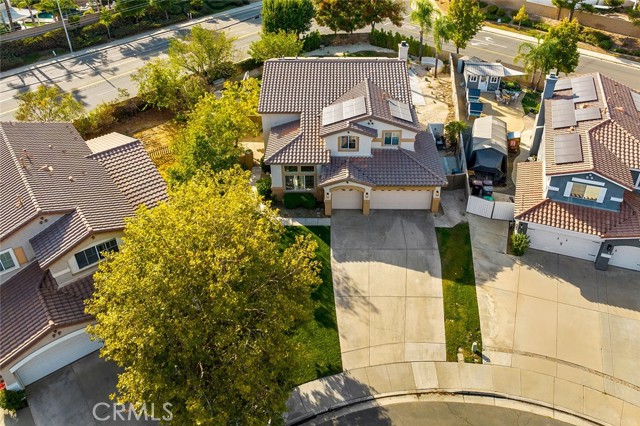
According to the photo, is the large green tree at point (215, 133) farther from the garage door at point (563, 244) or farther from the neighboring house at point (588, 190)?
the garage door at point (563, 244)

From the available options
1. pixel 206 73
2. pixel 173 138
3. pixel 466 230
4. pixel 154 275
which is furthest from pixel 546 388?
pixel 206 73

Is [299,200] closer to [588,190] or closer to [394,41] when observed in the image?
[588,190]

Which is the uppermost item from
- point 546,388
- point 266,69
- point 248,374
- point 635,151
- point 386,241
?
point 266,69

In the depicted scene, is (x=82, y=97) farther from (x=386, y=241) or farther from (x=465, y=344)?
(x=465, y=344)

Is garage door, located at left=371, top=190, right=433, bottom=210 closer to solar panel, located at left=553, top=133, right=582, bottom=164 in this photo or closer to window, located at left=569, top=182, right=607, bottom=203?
solar panel, located at left=553, top=133, right=582, bottom=164

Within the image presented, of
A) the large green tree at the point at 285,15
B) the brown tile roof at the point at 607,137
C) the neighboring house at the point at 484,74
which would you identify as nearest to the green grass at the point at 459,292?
the brown tile roof at the point at 607,137

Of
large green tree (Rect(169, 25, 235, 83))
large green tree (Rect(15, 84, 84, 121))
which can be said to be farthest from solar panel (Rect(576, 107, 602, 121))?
large green tree (Rect(15, 84, 84, 121))
